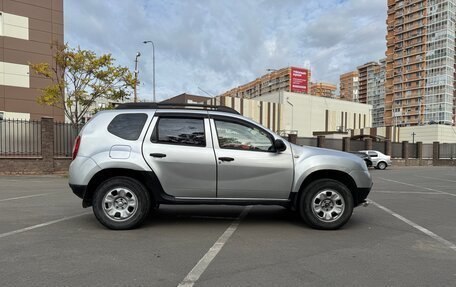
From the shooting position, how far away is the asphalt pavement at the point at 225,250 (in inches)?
156

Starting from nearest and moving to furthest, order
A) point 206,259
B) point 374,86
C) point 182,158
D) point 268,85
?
point 206,259, point 182,158, point 268,85, point 374,86

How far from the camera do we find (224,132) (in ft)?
19.8

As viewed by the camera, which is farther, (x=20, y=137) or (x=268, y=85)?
(x=268, y=85)

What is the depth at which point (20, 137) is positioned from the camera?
18422 millimetres

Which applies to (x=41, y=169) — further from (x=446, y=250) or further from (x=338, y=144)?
(x=338, y=144)

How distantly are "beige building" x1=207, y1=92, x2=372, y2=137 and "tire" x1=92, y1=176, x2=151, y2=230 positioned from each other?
6369 cm

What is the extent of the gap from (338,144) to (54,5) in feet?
88.3

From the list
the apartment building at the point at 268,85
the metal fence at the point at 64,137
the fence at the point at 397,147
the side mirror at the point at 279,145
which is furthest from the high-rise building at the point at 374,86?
the side mirror at the point at 279,145

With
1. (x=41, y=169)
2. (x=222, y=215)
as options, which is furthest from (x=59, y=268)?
(x=41, y=169)

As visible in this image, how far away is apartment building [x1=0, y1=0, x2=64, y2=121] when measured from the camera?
27.3 metres

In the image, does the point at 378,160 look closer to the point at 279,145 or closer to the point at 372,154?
the point at 372,154

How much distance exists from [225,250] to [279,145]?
1.94 m

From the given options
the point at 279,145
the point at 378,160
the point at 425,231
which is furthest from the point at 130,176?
the point at 378,160

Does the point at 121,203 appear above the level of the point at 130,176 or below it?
below
